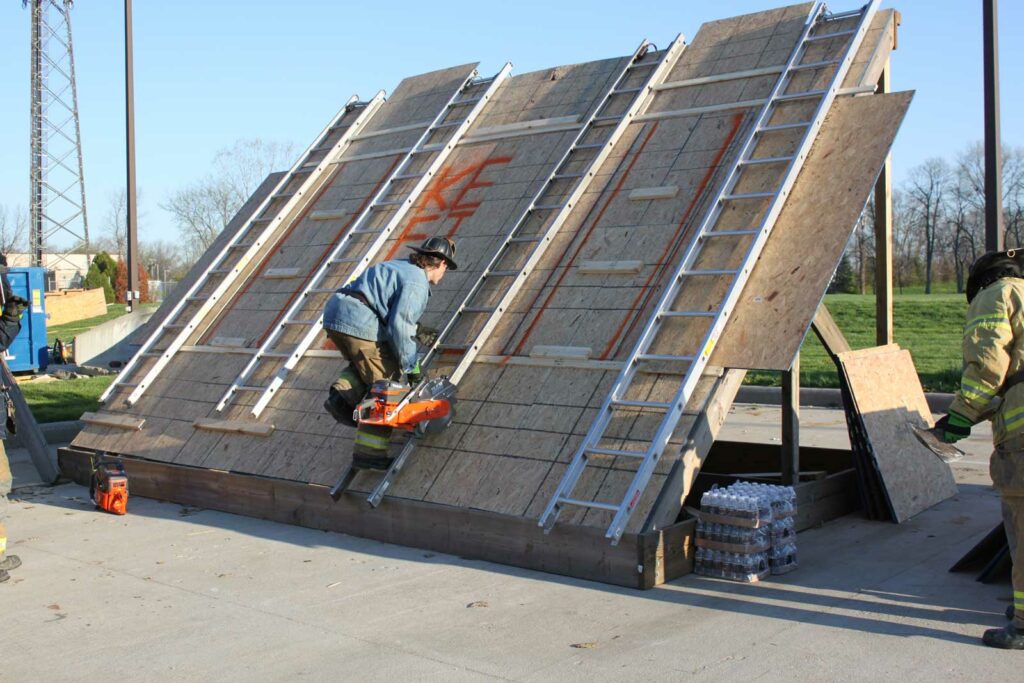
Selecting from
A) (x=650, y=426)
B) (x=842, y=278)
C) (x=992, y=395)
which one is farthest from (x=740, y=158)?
(x=842, y=278)

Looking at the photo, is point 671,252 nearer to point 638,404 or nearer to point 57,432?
point 638,404

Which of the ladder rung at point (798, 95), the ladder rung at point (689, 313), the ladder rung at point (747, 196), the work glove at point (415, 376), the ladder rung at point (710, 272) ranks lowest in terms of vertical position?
the work glove at point (415, 376)

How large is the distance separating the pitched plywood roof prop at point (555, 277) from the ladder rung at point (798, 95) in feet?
0.08

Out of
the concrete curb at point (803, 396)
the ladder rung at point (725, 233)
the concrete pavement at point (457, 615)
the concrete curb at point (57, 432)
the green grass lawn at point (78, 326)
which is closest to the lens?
the concrete pavement at point (457, 615)

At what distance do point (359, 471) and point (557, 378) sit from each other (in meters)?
1.83

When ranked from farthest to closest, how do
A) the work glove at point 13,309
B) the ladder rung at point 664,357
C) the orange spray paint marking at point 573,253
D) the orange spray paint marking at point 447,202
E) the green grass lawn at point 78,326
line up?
the green grass lawn at point 78,326 → the orange spray paint marking at point 447,202 → the orange spray paint marking at point 573,253 → the work glove at point 13,309 → the ladder rung at point 664,357

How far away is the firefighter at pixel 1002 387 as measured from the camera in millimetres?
5223

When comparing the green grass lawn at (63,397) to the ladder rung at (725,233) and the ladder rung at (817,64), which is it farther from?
the ladder rung at (817,64)

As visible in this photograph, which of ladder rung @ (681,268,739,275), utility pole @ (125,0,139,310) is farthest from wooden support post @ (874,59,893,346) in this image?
utility pole @ (125,0,139,310)

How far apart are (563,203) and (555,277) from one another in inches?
34.3

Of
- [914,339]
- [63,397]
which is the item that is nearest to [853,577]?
[63,397]

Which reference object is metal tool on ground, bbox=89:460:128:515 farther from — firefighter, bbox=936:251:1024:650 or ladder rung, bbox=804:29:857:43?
ladder rung, bbox=804:29:857:43

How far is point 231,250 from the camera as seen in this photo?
11.9 m

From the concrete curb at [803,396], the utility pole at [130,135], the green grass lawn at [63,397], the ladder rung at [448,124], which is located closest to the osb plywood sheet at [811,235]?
the ladder rung at [448,124]
